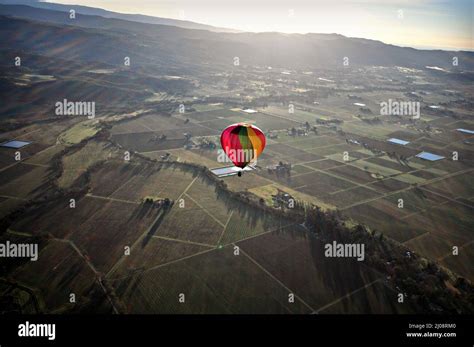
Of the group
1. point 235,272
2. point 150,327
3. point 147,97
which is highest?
point 147,97

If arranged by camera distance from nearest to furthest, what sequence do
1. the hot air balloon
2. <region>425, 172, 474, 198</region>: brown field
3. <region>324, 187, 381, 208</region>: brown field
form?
1. the hot air balloon
2. <region>324, 187, 381, 208</region>: brown field
3. <region>425, 172, 474, 198</region>: brown field

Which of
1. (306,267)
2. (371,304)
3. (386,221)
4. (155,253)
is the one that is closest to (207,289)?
(155,253)

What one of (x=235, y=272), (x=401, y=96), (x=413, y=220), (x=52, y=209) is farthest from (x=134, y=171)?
(x=401, y=96)

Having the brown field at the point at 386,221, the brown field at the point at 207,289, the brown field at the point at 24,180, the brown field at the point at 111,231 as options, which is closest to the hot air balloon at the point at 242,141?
the brown field at the point at 207,289

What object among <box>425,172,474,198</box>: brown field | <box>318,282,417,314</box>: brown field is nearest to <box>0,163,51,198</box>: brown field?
<box>318,282,417,314</box>: brown field

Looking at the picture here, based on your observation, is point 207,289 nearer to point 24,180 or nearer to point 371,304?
point 371,304

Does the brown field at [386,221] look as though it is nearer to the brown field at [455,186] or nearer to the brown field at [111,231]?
the brown field at [455,186]

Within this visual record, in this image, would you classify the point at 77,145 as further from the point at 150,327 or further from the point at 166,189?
the point at 150,327

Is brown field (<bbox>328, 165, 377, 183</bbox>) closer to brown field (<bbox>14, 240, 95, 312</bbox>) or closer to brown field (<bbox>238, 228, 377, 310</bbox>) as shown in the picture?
brown field (<bbox>238, 228, 377, 310</bbox>)
